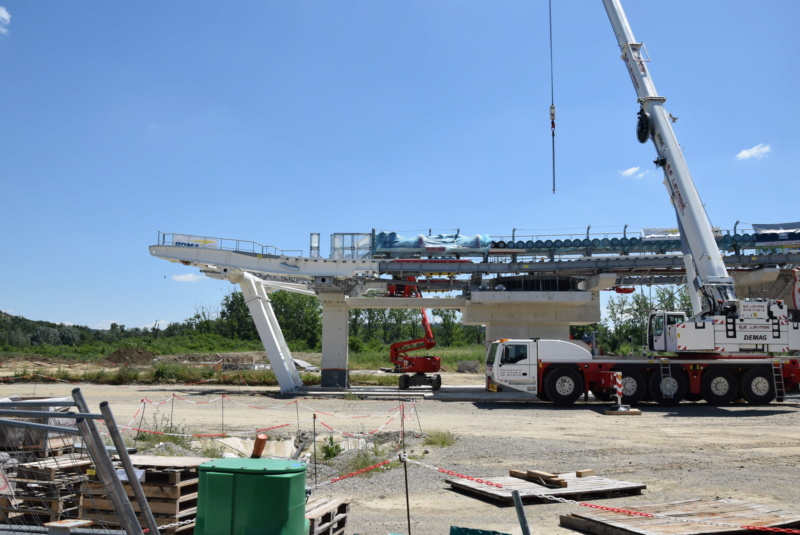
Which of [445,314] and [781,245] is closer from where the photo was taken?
[781,245]

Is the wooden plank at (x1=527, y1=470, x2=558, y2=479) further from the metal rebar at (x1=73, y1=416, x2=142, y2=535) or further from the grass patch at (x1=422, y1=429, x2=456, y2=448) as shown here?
the metal rebar at (x1=73, y1=416, x2=142, y2=535)

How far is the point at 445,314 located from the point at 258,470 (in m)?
89.9

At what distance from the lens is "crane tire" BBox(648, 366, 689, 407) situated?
80.6ft

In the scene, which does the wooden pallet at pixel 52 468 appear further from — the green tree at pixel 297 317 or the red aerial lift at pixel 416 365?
the green tree at pixel 297 317

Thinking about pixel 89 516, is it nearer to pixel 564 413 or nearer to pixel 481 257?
pixel 564 413

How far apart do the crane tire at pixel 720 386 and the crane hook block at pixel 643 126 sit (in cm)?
905

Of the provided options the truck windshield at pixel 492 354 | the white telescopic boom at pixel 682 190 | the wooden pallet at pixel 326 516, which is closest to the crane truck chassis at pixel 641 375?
the truck windshield at pixel 492 354

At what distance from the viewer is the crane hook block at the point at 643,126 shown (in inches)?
996

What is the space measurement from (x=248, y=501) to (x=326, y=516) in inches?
110

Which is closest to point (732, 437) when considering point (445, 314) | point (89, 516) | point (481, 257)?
point (89, 516)

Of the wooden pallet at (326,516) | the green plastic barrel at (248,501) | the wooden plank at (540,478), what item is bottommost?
the wooden plank at (540,478)

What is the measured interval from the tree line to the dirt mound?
292 inches

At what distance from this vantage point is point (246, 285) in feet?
103

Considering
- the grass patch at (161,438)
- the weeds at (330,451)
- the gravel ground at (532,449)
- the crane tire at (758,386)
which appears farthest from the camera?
the crane tire at (758,386)
